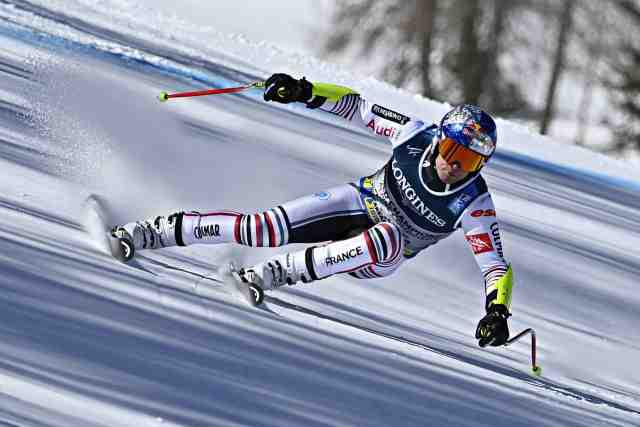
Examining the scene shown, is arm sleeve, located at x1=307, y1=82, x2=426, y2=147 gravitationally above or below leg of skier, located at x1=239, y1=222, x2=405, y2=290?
above

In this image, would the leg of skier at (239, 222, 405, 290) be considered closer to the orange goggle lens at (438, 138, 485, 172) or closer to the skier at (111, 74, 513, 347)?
the skier at (111, 74, 513, 347)

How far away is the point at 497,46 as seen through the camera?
25.2 metres

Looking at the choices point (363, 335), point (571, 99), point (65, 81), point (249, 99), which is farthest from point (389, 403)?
point (571, 99)

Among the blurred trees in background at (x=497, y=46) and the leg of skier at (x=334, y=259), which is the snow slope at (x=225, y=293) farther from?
the blurred trees in background at (x=497, y=46)

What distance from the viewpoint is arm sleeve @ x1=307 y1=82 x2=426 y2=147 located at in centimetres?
509

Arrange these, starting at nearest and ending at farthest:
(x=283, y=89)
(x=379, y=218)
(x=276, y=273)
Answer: (x=276, y=273)
(x=283, y=89)
(x=379, y=218)

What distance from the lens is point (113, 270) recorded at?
440cm

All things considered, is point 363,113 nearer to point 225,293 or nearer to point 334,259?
point 334,259

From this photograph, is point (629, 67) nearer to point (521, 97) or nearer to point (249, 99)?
point (521, 97)

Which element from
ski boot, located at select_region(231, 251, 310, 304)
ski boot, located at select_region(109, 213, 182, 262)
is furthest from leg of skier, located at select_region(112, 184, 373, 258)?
ski boot, located at select_region(231, 251, 310, 304)

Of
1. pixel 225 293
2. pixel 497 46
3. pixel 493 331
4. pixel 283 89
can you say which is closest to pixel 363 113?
pixel 283 89

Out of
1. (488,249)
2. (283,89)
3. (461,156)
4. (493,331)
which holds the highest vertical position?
(283,89)

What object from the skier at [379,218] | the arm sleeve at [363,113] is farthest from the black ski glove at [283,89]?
the arm sleeve at [363,113]

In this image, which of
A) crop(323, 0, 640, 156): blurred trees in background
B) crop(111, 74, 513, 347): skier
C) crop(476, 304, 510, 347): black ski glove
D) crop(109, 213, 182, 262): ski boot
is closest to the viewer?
crop(476, 304, 510, 347): black ski glove
